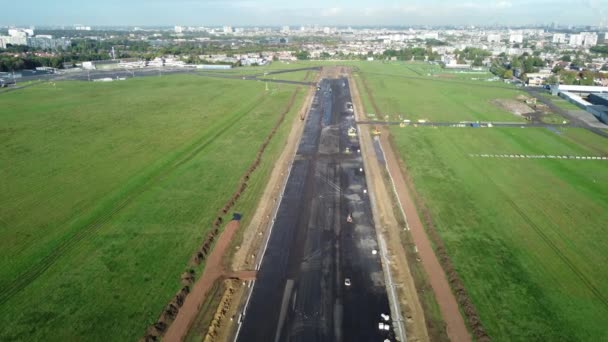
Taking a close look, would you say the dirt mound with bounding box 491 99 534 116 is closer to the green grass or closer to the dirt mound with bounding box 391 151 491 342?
the green grass

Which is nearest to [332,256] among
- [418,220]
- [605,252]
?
[418,220]

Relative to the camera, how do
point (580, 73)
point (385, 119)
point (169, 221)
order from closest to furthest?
point (169, 221) < point (385, 119) < point (580, 73)

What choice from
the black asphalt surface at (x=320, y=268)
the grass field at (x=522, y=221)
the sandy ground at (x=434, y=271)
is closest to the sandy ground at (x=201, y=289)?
the black asphalt surface at (x=320, y=268)

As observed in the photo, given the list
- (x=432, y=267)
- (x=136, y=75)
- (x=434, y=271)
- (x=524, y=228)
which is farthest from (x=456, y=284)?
(x=136, y=75)

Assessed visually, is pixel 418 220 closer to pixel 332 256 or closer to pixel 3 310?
pixel 332 256

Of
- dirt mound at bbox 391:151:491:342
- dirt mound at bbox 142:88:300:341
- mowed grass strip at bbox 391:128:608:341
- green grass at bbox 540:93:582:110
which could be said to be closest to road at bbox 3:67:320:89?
green grass at bbox 540:93:582:110

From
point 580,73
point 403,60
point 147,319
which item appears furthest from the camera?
point 403,60

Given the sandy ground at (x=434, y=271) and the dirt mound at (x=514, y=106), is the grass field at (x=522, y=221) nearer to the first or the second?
the sandy ground at (x=434, y=271)

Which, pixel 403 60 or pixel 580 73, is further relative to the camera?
pixel 403 60
